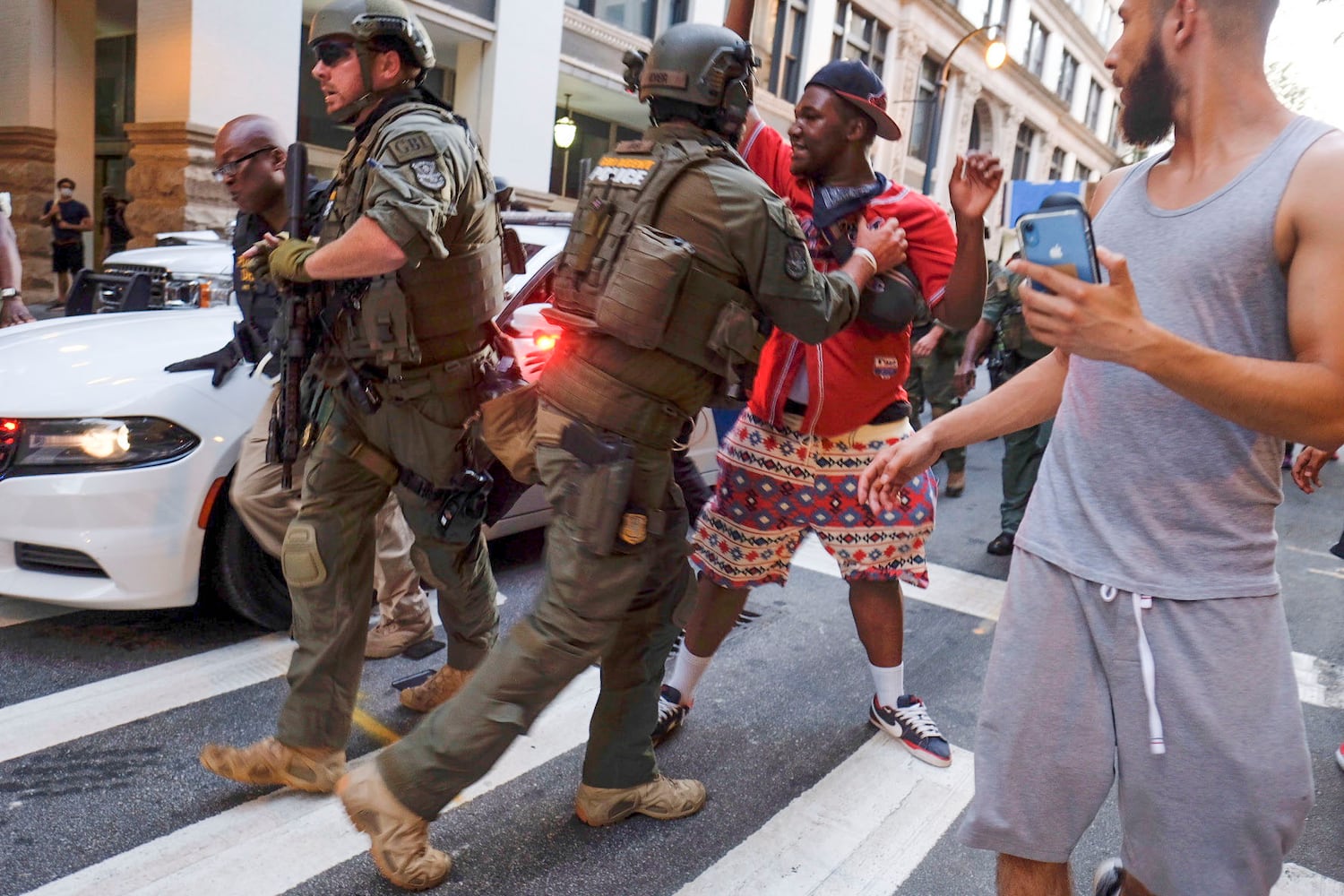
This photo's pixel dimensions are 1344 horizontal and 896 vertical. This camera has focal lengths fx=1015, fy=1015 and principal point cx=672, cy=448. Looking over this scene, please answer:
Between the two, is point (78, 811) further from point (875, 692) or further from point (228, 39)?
point (228, 39)

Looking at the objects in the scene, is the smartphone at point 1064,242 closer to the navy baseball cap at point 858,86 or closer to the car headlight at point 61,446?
the navy baseball cap at point 858,86

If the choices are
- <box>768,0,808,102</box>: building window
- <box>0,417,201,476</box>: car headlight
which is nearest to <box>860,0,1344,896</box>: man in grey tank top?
<box>0,417,201,476</box>: car headlight

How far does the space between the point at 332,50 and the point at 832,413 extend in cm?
173

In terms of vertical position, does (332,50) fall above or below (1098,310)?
above

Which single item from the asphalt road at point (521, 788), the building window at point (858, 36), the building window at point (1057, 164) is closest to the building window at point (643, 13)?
Result: the building window at point (858, 36)

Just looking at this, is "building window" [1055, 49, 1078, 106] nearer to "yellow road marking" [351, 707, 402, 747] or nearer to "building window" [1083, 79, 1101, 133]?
"building window" [1083, 79, 1101, 133]

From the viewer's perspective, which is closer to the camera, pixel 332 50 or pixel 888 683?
pixel 332 50

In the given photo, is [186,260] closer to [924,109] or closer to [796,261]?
[796,261]

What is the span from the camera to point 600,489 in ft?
7.65

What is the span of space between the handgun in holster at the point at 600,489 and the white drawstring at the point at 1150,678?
112 centimetres

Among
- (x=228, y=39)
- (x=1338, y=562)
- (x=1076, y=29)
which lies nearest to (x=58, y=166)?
(x=228, y=39)

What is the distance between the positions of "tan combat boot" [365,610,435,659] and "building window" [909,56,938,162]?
2771 centimetres

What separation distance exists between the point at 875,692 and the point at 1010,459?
2.90 metres

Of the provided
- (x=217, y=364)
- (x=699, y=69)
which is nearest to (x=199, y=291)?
(x=217, y=364)
